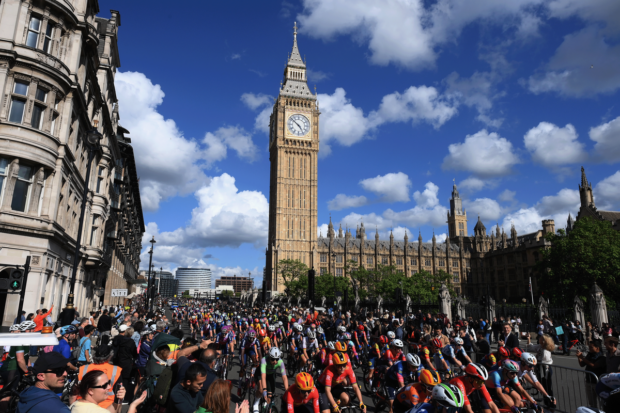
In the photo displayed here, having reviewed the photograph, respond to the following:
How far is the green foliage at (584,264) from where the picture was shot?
37.7 m

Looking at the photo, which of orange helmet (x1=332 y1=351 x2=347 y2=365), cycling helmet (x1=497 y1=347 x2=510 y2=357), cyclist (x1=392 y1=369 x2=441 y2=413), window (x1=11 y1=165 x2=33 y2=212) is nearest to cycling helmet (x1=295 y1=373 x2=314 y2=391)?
orange helmet (x1=332 y1=351 x2=347 y2=365)

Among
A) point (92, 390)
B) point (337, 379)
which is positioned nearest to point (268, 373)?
point (337, 379)

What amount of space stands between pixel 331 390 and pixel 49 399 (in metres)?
4.99

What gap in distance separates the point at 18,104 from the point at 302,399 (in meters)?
19.5

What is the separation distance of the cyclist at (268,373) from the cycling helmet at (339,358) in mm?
1020

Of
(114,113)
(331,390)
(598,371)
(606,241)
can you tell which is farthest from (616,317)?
(114,113)

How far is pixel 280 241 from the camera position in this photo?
323 ft

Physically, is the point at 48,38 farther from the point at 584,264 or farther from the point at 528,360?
the point at 584,264

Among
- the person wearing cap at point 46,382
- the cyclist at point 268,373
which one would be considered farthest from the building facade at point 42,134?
the person wearing cap at point 46,382

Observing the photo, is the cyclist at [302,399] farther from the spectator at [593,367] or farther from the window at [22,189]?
the window at [22,189]

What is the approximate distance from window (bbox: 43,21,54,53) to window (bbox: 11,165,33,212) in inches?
239

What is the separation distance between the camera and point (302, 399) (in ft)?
20.9

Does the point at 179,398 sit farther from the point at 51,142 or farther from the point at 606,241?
the point at 606,241

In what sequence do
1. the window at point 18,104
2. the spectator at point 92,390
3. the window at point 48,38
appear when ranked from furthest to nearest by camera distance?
the window at point 48,38 → the window at point 18,104 → the spectator at point 92,390
